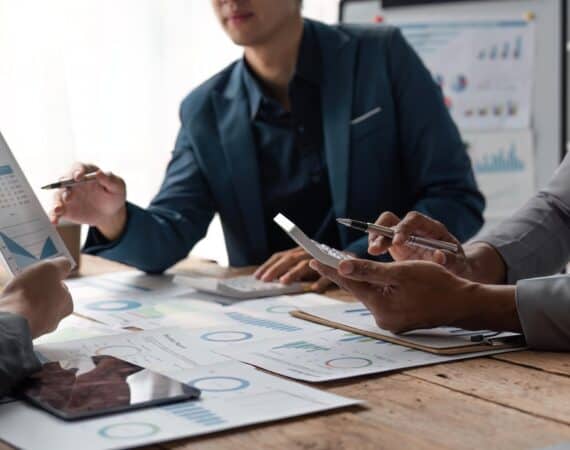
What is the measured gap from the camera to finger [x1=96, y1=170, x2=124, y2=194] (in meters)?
1.71

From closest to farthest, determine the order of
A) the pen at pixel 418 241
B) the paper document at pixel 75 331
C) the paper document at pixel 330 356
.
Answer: the paper document at pixel 330 356, the paper document at pixel 75 331, the pen at pixel 418 241

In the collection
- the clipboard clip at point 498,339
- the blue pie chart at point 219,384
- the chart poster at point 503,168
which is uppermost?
the blue pie chart at point 219,384

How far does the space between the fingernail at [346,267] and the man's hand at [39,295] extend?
0.35 m

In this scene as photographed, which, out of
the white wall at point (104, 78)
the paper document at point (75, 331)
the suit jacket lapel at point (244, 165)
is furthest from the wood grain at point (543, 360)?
the white wall at point (104, 78)

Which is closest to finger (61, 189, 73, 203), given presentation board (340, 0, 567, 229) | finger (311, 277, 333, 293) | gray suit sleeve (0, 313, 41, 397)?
finger (311, 277, 333, 293)

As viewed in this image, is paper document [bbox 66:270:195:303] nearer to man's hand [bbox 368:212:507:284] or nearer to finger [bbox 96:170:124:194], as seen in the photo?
finger [bbox 96:170:124:194]

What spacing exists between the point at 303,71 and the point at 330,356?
107 centimetres

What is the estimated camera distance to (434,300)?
119cm

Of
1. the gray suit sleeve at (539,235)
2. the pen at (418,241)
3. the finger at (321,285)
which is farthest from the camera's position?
the finger at (321,285)

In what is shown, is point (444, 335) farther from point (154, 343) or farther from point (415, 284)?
point (154, 343)

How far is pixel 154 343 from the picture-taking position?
3.90ft

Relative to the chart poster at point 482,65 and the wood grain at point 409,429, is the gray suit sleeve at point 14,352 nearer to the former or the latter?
the wood grain at point 409,429

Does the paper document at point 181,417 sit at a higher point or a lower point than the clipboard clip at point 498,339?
higher

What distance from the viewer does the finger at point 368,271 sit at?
1.16 meters
